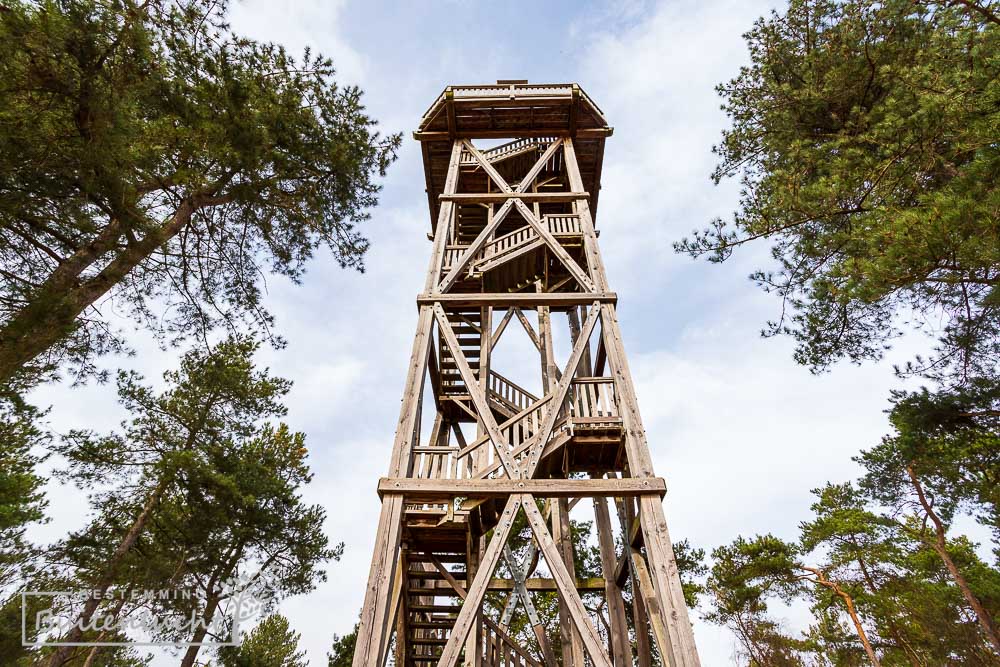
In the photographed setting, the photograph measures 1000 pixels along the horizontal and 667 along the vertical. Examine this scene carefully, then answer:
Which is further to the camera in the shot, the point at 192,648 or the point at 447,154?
the point at 192,648

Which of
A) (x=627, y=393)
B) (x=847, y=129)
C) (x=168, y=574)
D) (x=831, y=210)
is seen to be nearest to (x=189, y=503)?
(x=168, y=574)

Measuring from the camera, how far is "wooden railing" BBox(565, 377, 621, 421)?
6488mm

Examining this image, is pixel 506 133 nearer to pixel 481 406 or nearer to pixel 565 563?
pixel 481 406

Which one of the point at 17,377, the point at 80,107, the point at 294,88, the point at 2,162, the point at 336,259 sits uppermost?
the point at 294,88

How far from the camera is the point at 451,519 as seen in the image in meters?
6.45

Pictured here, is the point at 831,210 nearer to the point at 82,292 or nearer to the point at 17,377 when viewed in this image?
the point at 82,292

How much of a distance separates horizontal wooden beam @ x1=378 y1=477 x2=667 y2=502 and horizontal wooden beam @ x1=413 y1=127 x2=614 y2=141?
21.8ft

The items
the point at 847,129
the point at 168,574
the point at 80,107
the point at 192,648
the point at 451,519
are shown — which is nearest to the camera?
the point at 80,107

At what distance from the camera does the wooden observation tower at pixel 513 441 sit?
4.75 metres

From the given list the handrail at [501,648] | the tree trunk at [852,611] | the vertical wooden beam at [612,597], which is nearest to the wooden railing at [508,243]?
the vertical wooden beam at [612,597]

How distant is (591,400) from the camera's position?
6648mm

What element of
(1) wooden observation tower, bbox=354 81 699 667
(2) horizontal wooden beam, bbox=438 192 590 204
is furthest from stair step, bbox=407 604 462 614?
(2) horizontal wooden beam, bbox=438 192 590 204

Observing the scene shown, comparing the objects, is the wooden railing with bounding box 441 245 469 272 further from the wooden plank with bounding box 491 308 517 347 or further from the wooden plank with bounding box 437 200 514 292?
the wooden plank with bounding box 491 308 517 347

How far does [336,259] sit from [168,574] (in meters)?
8.64
